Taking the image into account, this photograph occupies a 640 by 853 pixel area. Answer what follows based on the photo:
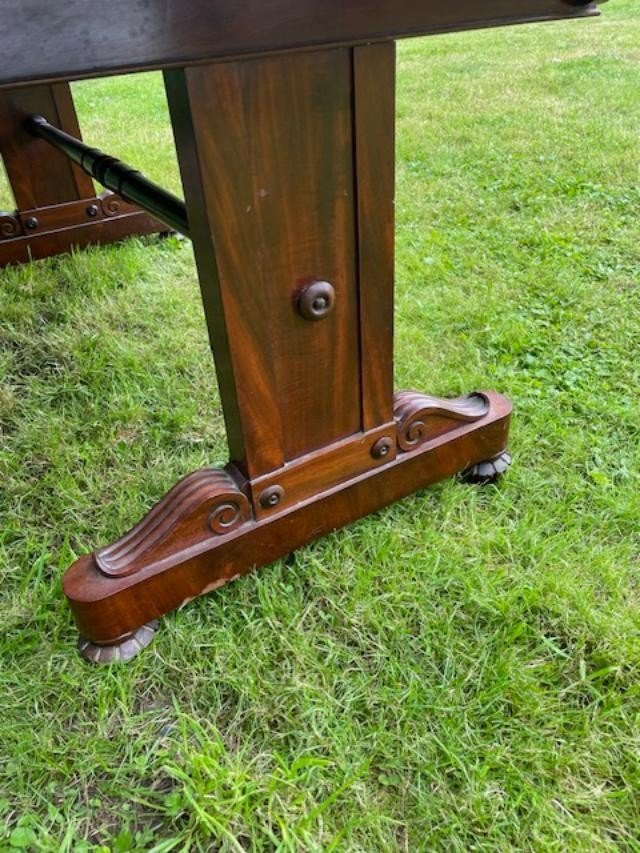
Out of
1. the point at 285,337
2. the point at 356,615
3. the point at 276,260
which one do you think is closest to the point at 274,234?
the point at 276,260

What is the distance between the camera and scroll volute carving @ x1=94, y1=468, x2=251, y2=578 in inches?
41.7

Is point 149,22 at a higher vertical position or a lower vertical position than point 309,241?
higher

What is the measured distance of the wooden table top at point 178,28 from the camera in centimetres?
66

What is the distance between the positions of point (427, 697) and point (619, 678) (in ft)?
0.90

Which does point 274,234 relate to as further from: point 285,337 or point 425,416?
point 425,416

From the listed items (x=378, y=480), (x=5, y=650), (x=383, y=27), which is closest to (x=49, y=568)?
(x=5, y=650)

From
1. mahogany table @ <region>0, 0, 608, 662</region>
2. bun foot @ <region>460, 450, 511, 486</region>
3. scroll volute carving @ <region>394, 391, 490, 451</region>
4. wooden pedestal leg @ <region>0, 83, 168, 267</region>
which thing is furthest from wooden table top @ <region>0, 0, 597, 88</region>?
wooden pedestal leg @ <region>0, 83, 168, 267</region>

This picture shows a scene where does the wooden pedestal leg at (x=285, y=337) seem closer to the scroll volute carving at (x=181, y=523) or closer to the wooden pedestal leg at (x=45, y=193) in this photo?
the scroll volute carving at (x=181, y=523)

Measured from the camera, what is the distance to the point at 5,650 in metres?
1.09

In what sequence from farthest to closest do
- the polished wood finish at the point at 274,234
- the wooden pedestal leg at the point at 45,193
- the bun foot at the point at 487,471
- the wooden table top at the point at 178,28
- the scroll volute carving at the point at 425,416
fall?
the wooden pedestal leg at the point at 45,193
the bun foot at the point at 487,471
the scroll volute carving at the point at 425,416
the polished wood finish at the point at 274,234
the wooden table top at the point at 178,28

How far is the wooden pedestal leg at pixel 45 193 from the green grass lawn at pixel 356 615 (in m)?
0.15

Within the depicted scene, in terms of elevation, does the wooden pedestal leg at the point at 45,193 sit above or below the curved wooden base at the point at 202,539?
above

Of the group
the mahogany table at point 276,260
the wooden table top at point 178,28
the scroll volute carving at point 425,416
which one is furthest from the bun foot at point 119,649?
the wooden table top at point 178,28

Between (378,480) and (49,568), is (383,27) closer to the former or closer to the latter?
(378,480)
